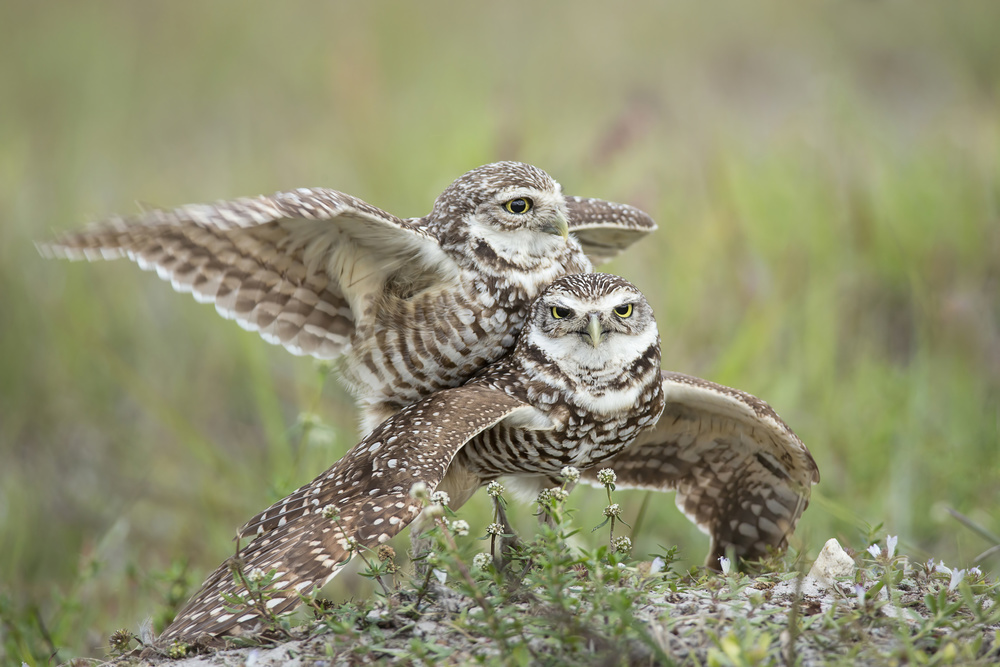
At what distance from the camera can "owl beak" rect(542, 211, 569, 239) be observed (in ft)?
12.9

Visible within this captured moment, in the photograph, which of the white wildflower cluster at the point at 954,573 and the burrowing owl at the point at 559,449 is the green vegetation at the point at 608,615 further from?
the burrowing owl at the point at 559,449

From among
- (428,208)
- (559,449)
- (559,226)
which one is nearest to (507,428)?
(559,449)

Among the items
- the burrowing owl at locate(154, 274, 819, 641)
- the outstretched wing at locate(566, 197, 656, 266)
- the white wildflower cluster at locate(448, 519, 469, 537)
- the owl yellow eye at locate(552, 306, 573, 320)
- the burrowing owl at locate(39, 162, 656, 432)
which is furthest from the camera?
the outstretched wing at locate(566, 197, 656, 266)

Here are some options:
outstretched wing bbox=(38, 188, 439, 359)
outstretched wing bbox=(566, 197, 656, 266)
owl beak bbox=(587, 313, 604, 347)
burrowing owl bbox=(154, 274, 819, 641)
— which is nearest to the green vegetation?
burrowing owl bbox=(154, 274, 819, 641)

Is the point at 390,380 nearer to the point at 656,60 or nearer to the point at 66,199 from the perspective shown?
the point at 66,199

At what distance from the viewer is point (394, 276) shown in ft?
12.6

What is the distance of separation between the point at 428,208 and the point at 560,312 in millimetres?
3681

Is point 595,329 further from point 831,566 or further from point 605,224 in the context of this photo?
point 831,566

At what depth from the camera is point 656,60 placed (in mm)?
11281

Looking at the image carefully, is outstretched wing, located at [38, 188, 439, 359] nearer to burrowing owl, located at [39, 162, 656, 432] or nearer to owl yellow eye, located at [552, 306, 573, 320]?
burrowing owl, located at [39, 162, 656, 432]

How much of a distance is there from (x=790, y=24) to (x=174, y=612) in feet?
34.9

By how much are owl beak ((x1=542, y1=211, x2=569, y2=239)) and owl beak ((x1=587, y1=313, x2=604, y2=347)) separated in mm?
466

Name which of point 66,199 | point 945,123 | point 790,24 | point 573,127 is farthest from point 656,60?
point 66,199

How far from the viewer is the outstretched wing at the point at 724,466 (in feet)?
13.0
